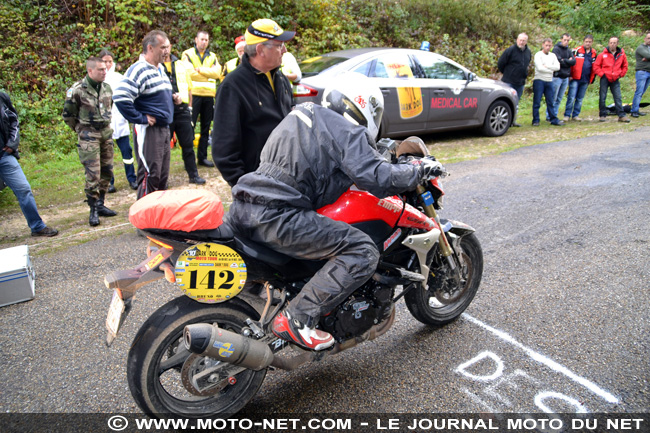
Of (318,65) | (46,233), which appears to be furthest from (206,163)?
(46,233)

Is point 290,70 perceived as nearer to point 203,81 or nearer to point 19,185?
point 203,81

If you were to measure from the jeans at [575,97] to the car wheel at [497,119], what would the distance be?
8.02ft

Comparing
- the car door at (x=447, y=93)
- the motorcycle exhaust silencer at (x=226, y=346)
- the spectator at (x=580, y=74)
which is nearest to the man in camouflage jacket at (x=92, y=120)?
the motorcycle exhaust silencer at (x=226, y=346)

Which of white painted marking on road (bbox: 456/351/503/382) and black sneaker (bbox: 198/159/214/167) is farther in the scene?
black sneaker (bbox: 198/159/214/167)

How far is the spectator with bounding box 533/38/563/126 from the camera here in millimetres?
10656

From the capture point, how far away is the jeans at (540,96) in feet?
35.5

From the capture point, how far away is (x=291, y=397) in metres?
2.78

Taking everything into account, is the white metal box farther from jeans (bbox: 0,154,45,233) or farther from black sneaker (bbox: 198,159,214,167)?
black sneaker (bbox: 198,159,214,167)

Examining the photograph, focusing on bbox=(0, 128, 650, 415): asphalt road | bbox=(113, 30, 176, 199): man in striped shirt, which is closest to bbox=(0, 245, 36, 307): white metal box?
bbox=(0, 128, 650, 415): asphalt road

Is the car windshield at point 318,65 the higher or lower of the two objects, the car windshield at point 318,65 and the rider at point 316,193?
the higher

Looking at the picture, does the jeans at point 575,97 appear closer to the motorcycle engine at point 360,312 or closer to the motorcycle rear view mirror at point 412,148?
the motorcycle rear view mirror at point 412,148

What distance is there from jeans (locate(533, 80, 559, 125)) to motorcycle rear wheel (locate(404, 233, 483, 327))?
8.77 m

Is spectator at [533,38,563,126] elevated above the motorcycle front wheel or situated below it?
above

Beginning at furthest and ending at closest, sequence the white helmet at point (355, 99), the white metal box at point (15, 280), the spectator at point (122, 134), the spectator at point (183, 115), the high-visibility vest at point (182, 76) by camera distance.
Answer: the high-visibility vest at point (182, 76) < the spectator at point (122, 134) < the spectator at point (183, 115) < the white metal box at point (15, 280) < the white helmet at point (355, 99)
